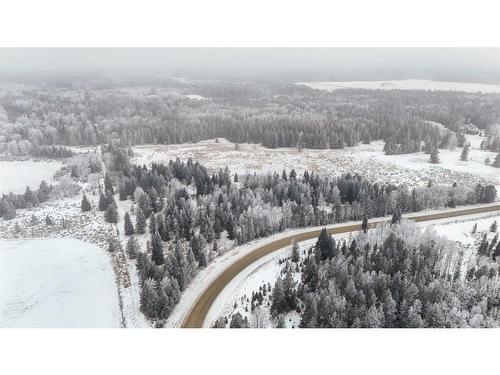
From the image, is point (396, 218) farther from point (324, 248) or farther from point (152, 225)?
point (152, 225)

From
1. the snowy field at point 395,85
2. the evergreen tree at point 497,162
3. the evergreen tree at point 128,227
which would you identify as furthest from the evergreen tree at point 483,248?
the evergreen tree at point 128,227

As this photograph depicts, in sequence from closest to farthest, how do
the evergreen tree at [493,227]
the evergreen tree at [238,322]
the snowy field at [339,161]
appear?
the evergreen tree at [238,322]
the evergreen tree at [493,227]
the snowy field at [339,161]

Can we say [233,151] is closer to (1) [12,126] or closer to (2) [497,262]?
(1) [12,126]

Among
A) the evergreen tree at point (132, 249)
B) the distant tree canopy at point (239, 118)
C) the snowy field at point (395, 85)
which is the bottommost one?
the evergreen tree at point (132, 249)

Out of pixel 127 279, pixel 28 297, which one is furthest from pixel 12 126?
pixel 127 279

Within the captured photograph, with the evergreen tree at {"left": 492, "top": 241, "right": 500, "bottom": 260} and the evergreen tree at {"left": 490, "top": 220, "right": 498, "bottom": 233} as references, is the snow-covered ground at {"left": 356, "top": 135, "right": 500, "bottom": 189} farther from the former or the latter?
the evergreen tree at {"left": 492, "top": 241, "right": 500, "bottom": 260}

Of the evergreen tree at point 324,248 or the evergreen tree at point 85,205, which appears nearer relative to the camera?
the evergreen tree at point 324,248

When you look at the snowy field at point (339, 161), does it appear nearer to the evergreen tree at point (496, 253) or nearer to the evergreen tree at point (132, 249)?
the evergreen tree at point (496, 253)

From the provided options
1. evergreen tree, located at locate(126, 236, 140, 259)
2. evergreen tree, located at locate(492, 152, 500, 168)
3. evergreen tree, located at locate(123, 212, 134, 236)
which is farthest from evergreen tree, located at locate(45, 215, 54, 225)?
evergreen tree, located at locate(492, 152, 500, 168)
